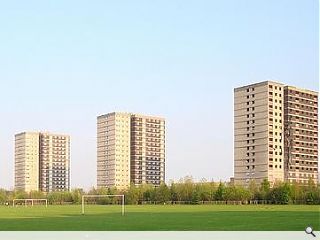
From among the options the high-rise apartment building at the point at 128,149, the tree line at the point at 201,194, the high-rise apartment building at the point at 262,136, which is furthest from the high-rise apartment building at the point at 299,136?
the high-rise apartment building at the point at 128,149

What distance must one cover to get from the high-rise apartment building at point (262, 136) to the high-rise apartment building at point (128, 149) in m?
5.07

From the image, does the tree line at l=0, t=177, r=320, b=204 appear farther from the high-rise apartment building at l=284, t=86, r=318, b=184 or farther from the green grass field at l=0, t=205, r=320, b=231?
the green grass field at l=0, t=205, r=320, b=231

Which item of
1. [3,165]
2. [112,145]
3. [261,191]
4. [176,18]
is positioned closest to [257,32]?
[176,18]

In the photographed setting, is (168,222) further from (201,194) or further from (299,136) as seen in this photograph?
(299,136)

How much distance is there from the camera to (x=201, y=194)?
1219 inches

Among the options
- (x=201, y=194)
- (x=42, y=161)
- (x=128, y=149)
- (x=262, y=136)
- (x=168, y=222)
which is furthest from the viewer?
(x=42, y=161)

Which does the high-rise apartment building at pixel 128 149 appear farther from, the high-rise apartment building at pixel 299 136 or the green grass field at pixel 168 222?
the green grass field at pixel 168 222

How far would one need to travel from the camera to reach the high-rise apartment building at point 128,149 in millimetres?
32594

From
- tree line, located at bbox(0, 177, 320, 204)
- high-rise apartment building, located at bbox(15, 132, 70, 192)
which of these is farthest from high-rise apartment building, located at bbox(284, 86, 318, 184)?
high-rise apartment building, located at bbox(15, 132, 70, 192)

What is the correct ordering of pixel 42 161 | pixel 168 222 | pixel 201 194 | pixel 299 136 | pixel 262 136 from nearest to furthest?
1. pixel 168 222
2. pixel 201 194
3. pixel 262 136
4. pixel 299 136
5. pixel 42 161

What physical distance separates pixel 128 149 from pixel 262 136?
290 inches

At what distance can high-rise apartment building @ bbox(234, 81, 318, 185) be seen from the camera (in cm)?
3212

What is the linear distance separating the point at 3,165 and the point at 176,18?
2263cm

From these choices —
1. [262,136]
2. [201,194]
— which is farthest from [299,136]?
[201,194]
